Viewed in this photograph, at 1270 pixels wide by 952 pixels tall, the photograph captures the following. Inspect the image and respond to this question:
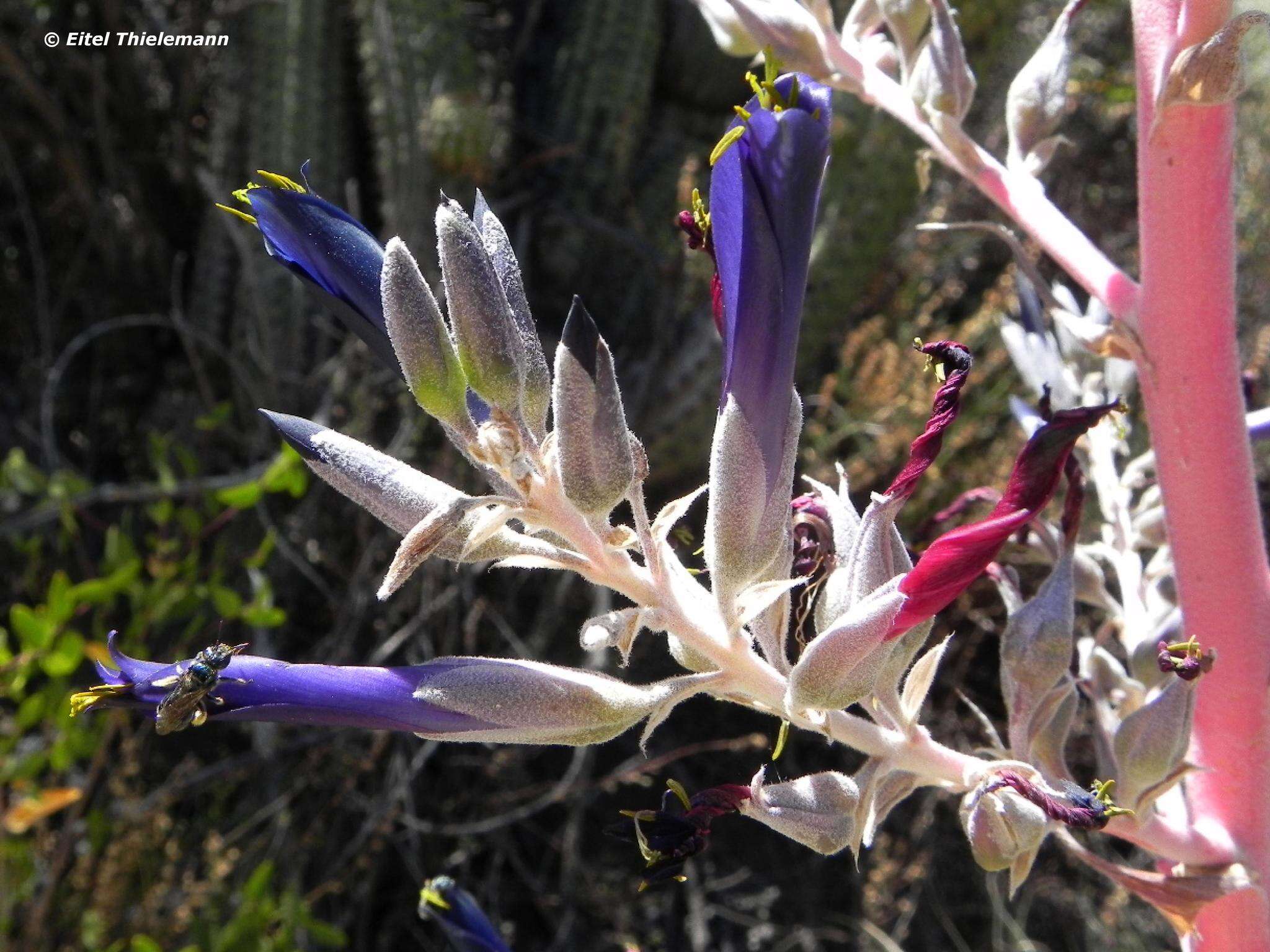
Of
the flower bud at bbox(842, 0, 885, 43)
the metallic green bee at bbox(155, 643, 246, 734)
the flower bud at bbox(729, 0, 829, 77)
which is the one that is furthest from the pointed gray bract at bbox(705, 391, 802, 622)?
the flower bud at bbox(842, 0, 885, 43)

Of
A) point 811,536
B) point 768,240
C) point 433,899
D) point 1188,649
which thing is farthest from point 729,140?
point 433,899

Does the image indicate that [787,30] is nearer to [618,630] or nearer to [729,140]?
[729,140]

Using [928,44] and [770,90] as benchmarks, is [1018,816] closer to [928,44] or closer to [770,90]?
[770,90]

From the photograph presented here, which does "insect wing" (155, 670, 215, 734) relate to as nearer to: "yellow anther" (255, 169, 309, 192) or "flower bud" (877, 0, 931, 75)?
"yellow anther" (255, 169, 309, 192)

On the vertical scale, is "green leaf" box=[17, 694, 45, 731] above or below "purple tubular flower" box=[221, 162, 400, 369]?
below

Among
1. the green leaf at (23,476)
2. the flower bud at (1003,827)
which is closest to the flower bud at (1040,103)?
the flower bud at (1003,827)

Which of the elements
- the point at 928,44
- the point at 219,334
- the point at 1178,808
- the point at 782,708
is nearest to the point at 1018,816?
the point at 782,708

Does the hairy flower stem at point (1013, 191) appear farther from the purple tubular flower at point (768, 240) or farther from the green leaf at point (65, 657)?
the green leaf at point (65, 657)
